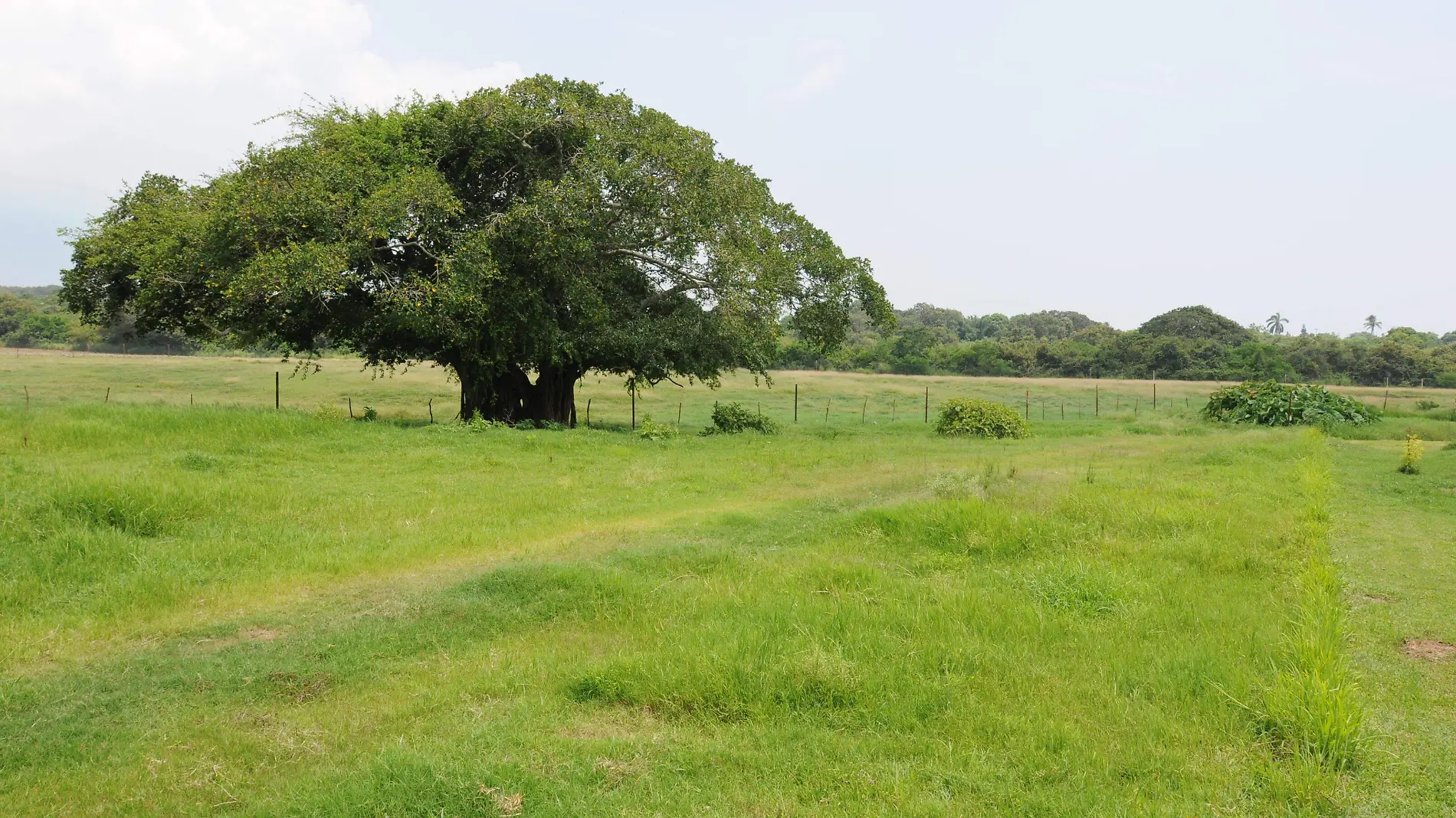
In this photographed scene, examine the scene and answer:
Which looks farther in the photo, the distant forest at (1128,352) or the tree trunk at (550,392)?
the distant forest at (1128,352)

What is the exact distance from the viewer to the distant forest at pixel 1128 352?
67.2 m


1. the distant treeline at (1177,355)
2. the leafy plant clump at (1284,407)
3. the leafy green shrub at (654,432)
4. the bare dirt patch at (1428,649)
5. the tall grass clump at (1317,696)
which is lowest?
the bare dirt patch at (1428,649)

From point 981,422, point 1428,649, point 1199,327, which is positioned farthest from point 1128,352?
point 1428,649

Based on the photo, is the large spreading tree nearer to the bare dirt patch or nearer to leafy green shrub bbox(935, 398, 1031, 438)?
leafy green shrub bbox(935, 398, 1031, 438)

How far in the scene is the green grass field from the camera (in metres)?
4.77

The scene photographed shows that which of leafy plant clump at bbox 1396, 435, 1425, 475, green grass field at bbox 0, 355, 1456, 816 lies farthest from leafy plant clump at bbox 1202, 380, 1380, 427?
green grass field at bbox 0, 355, 1456, 816

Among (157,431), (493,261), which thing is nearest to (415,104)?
(493,261)

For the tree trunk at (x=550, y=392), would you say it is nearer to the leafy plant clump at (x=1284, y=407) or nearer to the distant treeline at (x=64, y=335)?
the leafy plant clump at (x=1284, y=407)

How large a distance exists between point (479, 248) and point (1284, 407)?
92.8 feet

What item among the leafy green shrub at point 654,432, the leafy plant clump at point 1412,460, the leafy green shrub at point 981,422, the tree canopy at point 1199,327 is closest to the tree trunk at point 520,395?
the leafy green shrub at point 654,432

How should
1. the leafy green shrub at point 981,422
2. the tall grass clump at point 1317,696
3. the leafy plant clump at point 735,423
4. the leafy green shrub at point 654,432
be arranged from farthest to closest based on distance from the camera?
1. the leafy green shrub at point 981,422
2. the leafy plant clump at point 735,423
3. the leafy green shrub at point 654,432
4. the tall grass clump at point 1317,696

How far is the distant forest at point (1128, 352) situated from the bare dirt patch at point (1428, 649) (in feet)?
189

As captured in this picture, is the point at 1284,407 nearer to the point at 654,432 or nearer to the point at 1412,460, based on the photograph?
the point at 1412,460

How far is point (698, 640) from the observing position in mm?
6711
